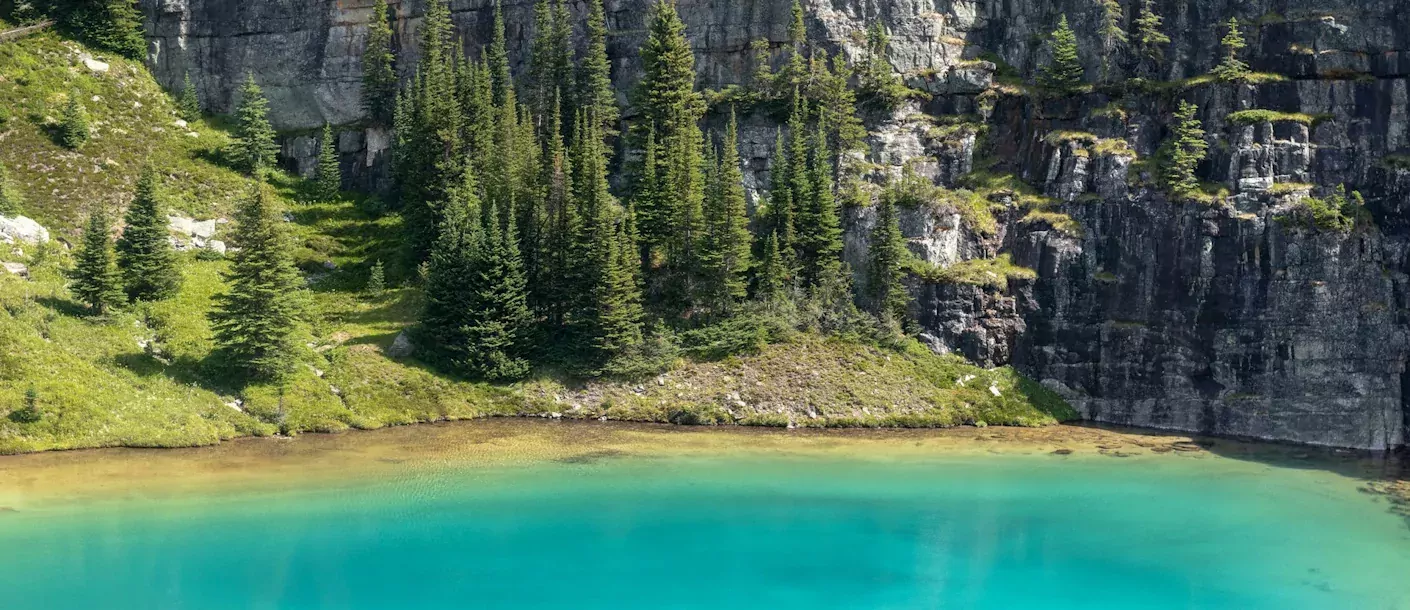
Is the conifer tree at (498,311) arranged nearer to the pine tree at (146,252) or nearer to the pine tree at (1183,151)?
the pine tree at (146,252)

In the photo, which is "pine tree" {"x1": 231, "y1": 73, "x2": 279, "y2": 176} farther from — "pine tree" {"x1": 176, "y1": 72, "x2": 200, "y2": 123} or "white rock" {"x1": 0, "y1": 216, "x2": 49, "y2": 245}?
"white rock" {"x1": 0, "y1": 216, "x2": 49, "y2": 245}

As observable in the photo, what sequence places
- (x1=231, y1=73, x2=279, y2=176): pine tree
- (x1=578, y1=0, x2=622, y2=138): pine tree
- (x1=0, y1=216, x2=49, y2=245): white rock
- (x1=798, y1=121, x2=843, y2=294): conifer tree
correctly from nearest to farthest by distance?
1. (x1=0, y1=216, x2=49, y2=245): white rock
2. (x1=798, y1=121, x2=843, y2=294): conifer tree
3. (x1=578, y1=0, x2=622, y2=138): pine tree
4. (x1=231, y1=73, x2=279, y2=176): pine tree

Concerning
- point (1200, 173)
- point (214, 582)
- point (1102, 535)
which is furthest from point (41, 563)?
A: point (1200, 173)

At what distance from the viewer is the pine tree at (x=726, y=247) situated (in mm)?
65875

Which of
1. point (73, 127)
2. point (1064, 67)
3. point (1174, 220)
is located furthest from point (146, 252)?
point (1174, 220)

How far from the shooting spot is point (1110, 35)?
7325cm

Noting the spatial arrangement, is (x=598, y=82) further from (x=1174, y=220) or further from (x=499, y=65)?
(x=1174, y=220)

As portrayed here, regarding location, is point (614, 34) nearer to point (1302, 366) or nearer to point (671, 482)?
point (671, 482)

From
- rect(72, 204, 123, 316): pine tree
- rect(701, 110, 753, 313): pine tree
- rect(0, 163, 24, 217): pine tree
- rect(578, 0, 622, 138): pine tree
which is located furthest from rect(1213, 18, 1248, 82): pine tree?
rect(0, 163, 24, 217): pine tree

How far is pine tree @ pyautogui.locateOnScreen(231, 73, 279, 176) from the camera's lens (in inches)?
3206

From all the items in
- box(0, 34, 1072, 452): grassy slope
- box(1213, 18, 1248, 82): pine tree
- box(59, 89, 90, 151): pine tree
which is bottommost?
box(0, 34, 1072, 452): grassy slope

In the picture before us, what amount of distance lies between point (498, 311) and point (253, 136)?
31.2m

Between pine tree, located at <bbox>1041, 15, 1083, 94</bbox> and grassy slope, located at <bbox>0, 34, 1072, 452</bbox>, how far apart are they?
2098cm

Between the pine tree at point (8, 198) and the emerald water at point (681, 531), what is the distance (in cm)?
2607
